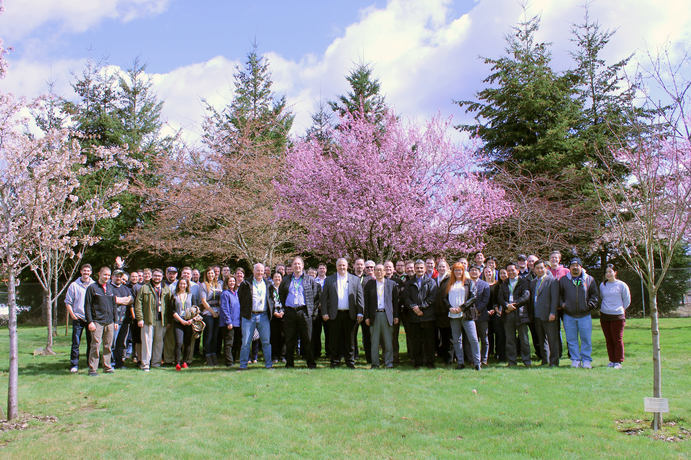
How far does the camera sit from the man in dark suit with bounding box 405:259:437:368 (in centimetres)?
902

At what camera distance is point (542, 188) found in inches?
676

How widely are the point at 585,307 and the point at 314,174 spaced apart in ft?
24.5

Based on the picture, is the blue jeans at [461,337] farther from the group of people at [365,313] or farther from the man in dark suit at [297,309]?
the man in dark suit at [297,309]

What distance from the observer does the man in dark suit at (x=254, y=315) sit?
8906mm

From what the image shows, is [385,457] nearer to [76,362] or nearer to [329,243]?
[76,362]

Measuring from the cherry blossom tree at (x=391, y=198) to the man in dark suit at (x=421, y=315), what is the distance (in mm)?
3237

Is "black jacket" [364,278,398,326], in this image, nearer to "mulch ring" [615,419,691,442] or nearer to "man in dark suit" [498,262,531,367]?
"man in dark suit" [498,262,531,367]

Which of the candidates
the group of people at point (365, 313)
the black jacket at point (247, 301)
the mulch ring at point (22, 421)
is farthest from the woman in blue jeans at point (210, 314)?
the mulch ring at point (22, 421)

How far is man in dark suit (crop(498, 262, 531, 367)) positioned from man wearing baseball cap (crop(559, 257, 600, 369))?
65 cm

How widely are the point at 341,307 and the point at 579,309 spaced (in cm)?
409

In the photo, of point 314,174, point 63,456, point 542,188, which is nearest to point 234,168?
point 314,174

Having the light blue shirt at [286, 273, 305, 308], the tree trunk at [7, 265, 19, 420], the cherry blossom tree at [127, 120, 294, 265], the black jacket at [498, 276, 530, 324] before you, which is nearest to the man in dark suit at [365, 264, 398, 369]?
the light blue shirt at [286, 273, 305, 308]

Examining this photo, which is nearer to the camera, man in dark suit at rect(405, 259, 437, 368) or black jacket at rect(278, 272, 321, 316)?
man in dark suit at rect(405, 259, 437, 368)

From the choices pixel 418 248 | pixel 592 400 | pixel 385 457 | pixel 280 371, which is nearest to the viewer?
pixel 385 457
